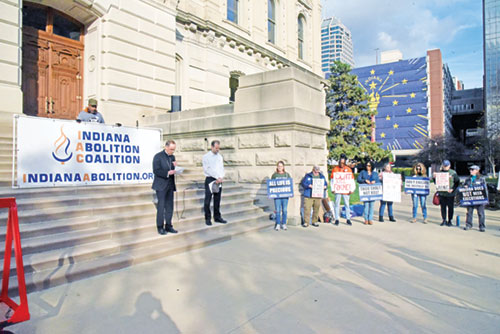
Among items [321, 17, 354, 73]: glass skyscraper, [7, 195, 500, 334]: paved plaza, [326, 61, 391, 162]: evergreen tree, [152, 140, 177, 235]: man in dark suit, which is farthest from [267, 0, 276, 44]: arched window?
[321, 17, 354, 73]: glass skyscraper

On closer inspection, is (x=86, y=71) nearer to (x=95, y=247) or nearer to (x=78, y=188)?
(x=78, y=188)

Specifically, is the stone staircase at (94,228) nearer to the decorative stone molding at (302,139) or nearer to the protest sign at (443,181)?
the decorative stone molding at (302,139)

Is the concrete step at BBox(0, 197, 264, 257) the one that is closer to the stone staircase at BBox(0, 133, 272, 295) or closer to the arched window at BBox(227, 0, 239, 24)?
the stone staircase at BBox(0, 133, 272, 295)

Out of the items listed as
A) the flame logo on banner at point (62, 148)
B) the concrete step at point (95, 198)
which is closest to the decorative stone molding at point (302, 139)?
the concrete step at point (95, 198)

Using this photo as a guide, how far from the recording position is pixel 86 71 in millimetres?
12070

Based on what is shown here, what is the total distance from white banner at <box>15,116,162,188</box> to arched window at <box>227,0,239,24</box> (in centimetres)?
1321

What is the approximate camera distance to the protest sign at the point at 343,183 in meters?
9.55

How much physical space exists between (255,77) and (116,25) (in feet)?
18.0

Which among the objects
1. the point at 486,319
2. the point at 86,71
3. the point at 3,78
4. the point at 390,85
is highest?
the point at 390,85

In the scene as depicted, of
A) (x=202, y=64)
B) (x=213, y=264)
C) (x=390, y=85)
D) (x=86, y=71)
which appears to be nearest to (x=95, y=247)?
(x=213, y=264)

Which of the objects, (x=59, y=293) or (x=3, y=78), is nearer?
(x=59, y=293)

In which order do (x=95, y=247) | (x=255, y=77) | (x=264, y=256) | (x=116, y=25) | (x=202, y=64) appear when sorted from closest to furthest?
(x=95, y=247)
(x=264, y=256)
(x=255, y=77)
(x=116, y=25)
(x=202, y=64)

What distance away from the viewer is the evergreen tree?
1174 inches

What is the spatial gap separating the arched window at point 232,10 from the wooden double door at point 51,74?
9.61 metres
